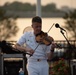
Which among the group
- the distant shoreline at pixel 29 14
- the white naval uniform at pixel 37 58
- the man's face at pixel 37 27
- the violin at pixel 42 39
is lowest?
the white naval uniform at pixel 37 58

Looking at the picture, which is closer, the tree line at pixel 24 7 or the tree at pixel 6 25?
the tree at pixel 6 25

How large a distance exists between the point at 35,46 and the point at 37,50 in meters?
0.06

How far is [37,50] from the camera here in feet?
17.7

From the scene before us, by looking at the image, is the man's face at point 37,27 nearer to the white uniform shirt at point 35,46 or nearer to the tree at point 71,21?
the white uniform shirt at point 35,46

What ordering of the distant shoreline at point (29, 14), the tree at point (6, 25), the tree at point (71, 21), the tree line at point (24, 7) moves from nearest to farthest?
1. the tree at point (71, 21)
2. the tree at point (6, 25)
3. the distant shoreline at point (29, 14)
4. the tree line at point (24, 7)

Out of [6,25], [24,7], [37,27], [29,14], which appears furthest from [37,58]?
[24,7]

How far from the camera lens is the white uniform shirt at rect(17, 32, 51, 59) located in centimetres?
541

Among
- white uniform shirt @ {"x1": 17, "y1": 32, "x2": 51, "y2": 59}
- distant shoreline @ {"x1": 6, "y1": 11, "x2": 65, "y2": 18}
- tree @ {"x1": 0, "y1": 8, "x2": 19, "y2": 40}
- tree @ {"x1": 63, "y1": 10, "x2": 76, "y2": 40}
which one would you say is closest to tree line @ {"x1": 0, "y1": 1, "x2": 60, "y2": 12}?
distant shoreline @ {"x1": 6, "y1": 11, "x2": 65, "y2": 18}

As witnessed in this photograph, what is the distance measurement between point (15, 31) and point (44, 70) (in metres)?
11.9

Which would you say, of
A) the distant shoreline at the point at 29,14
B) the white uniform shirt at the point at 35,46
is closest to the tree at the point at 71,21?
the distant shoreline at the point at 29,14

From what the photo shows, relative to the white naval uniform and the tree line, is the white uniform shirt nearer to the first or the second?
the white naval uniform

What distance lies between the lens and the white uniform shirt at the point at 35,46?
541 centimetres

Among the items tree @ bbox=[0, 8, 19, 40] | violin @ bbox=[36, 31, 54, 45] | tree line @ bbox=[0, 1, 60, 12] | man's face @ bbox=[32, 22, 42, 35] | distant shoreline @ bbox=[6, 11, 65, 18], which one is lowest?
violin @ bbox=[36, 31, 54, 45]

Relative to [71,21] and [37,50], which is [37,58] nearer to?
[37,50]
